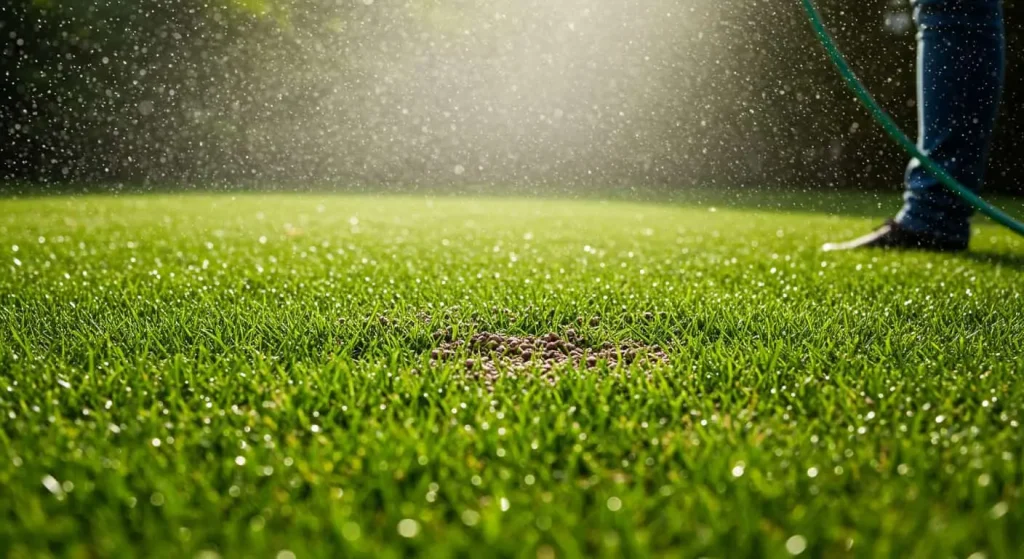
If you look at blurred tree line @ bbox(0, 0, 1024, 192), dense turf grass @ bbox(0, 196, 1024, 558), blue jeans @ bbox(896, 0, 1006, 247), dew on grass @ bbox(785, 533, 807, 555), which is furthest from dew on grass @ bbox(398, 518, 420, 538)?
blurred tree line @ bbox(0, 0, 1024, 192)

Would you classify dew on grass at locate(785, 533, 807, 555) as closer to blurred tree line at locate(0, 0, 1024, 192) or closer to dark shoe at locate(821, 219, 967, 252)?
dark shoe at locate(821, 219, 967, 252)

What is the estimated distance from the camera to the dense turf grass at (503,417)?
81 cm

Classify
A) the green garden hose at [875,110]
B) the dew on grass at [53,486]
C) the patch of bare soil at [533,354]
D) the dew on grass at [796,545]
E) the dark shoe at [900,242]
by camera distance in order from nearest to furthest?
the dew on grass at [796,545] → the dew on grass at [53,486] → the patch of bare soil at [533,354] → the green garden hose at [875,110] → the dark shoe at [900,242]

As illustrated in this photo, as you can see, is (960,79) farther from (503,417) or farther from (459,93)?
(459,93)

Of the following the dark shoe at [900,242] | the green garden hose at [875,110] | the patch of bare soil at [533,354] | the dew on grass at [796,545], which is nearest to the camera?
the dew on grass at [796,545]

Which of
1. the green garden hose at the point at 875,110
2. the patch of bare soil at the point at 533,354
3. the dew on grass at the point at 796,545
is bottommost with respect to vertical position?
the dew on grass at the point at 796,545

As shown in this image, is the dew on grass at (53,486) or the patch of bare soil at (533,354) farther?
the patch of bare soil at (533,354)

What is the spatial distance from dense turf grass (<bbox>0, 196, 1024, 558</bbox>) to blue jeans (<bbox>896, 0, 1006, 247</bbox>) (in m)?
0.54

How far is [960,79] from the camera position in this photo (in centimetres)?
275

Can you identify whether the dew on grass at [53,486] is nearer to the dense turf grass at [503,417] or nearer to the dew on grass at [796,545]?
the dense turf grass at [503,417]

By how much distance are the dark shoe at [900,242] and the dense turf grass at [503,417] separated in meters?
0.65

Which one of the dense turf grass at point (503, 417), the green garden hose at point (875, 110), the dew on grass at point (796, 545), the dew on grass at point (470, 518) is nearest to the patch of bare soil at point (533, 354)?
the dense turf grass at point (503, 417)

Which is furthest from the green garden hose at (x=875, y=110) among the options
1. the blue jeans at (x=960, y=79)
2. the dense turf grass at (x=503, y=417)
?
the blue jeans at (x=960, y=79)

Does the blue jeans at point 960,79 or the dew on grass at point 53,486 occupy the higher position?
the blue jeans at point 960,79
